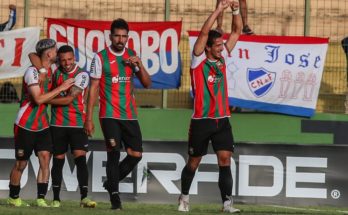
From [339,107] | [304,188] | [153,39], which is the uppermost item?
[153,39]

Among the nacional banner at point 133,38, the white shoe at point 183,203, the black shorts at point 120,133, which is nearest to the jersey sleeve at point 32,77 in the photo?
the black shorts at point 120,133

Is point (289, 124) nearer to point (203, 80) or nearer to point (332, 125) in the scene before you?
point (332, 125)

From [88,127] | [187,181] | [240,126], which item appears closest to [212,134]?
[187,181]

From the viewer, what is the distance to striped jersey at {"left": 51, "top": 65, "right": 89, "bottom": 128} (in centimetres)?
1398

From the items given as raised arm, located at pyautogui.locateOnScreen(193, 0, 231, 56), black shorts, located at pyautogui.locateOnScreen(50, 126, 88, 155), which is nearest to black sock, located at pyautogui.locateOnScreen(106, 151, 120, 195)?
black shorts, located at pyautogui.locateOnScreen(50, 126, 88, 155)

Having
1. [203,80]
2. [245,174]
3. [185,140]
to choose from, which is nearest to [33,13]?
[185,140]

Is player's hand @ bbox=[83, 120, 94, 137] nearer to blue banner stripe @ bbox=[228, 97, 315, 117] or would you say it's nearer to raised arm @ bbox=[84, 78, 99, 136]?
raised arm @ bbox=[84, 78, 99, 136]

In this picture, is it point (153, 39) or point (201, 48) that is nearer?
point (201, 48)

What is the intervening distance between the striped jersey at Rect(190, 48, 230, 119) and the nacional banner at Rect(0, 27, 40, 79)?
5.07 metres

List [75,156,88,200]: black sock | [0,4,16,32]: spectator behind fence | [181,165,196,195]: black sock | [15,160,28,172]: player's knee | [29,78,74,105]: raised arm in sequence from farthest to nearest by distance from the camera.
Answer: [0,4,16,32]: spectator behind fence, [75,156,88,200]: black sock, [15,160,28,172]: player's knee, [29,78,74,105]: raised arm, [181,165,196,195]: black sock

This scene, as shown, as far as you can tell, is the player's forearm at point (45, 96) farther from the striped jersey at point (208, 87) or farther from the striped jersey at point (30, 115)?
the striped jersey at point (208, 87)

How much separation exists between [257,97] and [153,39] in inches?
77.3

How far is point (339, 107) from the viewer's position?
1770 centimetres

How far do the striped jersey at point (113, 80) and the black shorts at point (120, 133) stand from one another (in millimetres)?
64
